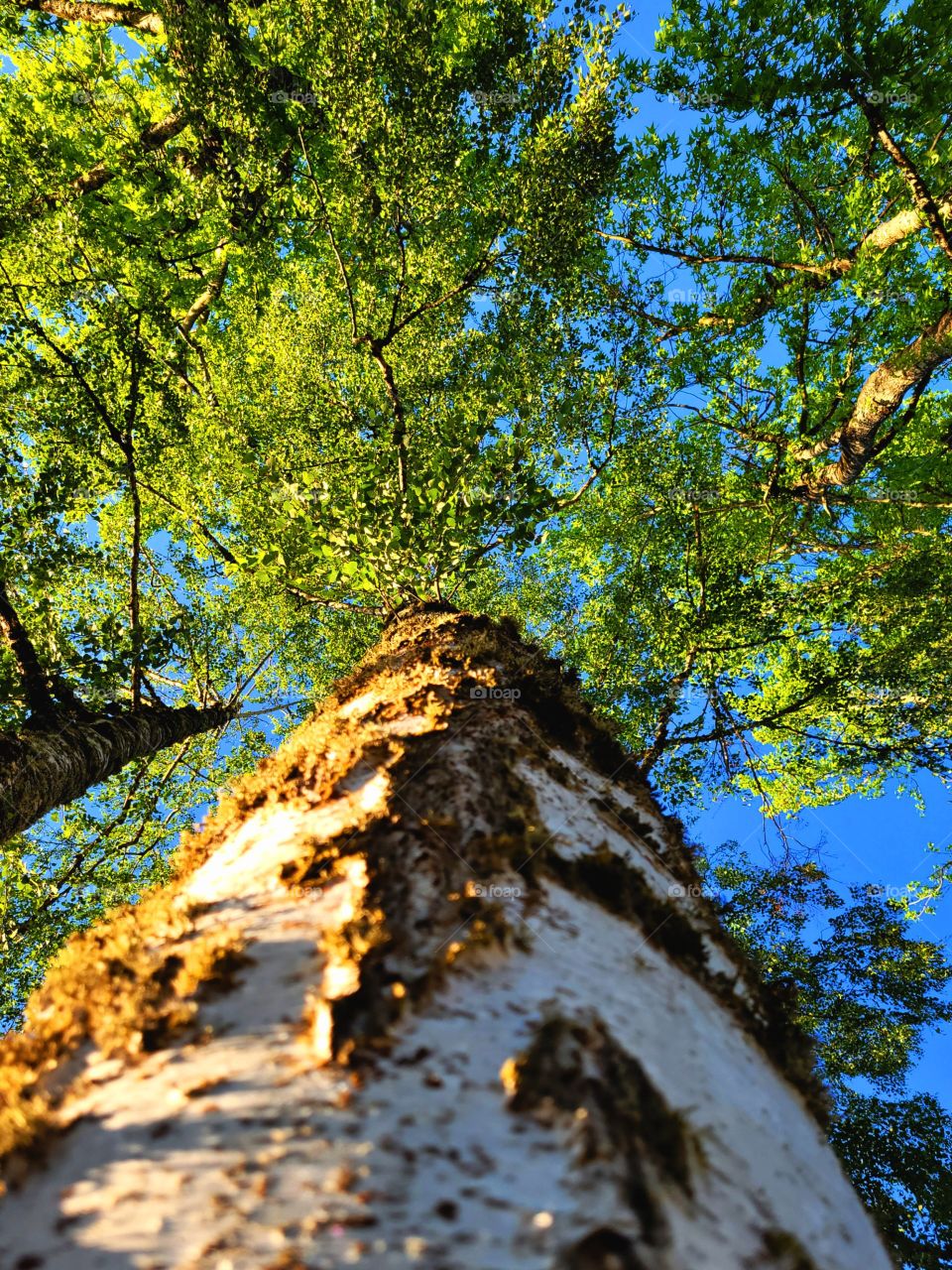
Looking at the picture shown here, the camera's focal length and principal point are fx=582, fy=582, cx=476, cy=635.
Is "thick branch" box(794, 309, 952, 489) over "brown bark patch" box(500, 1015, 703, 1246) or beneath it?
over

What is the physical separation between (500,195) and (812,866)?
38.3ft

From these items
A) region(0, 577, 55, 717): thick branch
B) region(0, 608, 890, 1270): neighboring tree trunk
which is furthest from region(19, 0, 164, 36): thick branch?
region(0, 608, 890, 1270): neighboring tree trunk

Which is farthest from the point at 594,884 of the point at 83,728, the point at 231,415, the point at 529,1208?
the point at 231,415

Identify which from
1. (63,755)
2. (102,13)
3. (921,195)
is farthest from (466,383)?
(102,13)

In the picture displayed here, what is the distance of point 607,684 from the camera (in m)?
10.5

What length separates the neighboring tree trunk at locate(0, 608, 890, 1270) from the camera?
0.88m

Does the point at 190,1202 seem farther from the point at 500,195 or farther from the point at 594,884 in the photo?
the point at 500,195

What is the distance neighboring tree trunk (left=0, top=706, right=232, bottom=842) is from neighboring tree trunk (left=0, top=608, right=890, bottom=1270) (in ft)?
12.2

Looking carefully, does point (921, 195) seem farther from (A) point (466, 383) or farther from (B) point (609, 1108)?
(B) point (609, 1108)

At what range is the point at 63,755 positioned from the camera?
17.7 feet

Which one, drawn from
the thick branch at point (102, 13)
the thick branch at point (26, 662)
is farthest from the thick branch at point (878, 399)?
the thick branch at point (102, 13)

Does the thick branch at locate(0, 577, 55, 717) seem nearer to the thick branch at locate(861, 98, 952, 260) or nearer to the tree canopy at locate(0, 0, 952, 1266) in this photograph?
the tree canopy at locate(0, 0, 952, 1266)

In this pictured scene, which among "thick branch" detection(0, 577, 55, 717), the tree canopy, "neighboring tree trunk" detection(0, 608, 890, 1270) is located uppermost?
the tree canopy

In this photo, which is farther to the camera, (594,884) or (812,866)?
(812,866)
